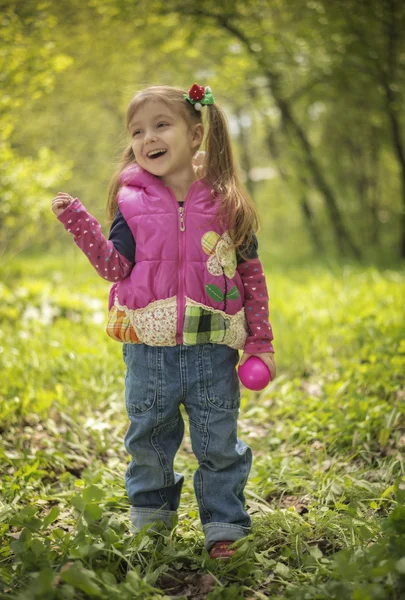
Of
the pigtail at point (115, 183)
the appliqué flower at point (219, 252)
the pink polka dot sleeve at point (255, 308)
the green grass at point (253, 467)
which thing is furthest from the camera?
the pigtail at point (115, 183)

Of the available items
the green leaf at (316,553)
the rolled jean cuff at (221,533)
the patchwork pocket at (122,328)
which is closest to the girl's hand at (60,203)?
the patchwork pocket at (122,328)

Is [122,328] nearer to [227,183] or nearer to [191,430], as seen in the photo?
[191,430]

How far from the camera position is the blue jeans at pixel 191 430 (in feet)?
6.68

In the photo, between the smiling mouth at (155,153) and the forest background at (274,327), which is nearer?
the forest background at (274,327)

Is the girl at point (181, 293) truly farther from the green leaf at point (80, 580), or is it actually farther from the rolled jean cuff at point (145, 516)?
the green leaf at point (80, 580)

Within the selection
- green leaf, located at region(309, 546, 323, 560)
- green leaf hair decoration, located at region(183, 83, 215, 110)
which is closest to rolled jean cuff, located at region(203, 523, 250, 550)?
green leaf, located at region(309, 546, 323, 560)

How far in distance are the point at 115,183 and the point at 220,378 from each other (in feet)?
2.78

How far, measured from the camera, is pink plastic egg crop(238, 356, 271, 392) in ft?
6.75

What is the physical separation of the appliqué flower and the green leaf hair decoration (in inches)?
19.1

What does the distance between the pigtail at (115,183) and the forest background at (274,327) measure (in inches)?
2.3

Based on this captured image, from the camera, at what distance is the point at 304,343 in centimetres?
405

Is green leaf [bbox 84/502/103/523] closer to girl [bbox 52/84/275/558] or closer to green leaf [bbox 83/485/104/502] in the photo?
green leaf [bbox 83/485/104/502]

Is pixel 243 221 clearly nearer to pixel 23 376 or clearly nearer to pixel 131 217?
pixel 131 217

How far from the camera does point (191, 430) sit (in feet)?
7.00
